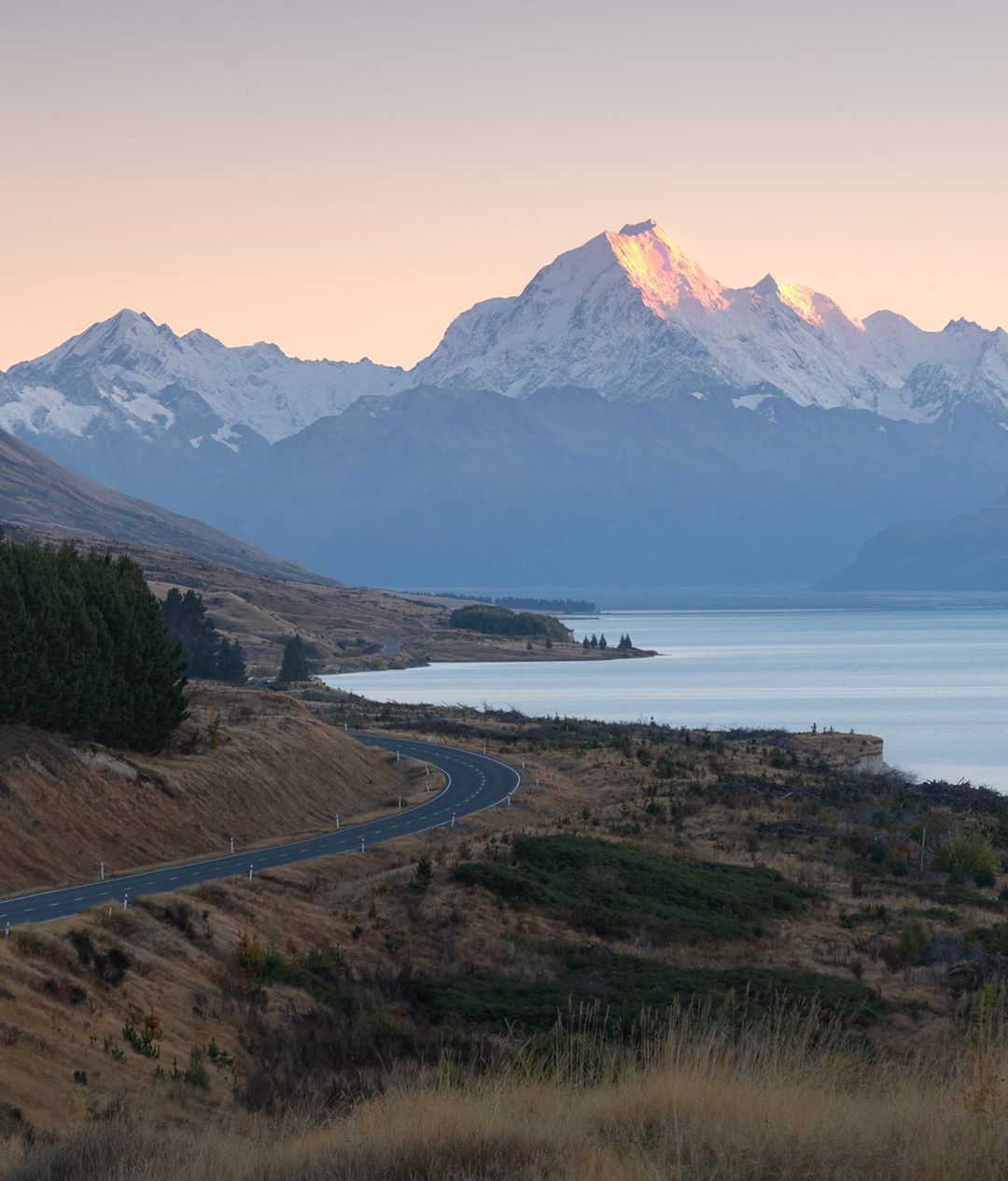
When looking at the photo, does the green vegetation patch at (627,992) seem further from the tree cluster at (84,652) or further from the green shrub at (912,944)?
the tree cluster at (84,652)

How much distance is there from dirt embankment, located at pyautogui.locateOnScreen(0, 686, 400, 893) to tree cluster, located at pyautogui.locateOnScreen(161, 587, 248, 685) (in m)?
72.5

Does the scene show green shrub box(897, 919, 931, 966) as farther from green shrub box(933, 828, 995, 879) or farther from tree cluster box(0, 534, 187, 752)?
tree cluster box(0, 534, 187, 752)

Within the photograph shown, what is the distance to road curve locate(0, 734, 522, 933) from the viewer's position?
130ft

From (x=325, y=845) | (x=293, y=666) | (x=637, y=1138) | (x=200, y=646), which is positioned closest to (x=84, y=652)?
(x=325, y=845)

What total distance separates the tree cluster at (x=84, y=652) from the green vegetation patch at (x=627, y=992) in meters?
26.2

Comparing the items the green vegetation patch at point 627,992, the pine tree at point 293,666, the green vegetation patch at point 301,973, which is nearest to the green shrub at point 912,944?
the green vegetation patch at point 627,992

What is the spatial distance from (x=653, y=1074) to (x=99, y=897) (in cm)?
2826

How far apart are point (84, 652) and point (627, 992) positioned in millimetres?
33006

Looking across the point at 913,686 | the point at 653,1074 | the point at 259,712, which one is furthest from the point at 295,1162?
the point at 913,686

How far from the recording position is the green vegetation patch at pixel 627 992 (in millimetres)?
31156

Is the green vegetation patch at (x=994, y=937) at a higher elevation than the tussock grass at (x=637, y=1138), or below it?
below

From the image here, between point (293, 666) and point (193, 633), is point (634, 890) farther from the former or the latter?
point (293, 666)

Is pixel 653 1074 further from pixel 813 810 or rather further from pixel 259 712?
pixel 259 712

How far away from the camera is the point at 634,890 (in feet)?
157
